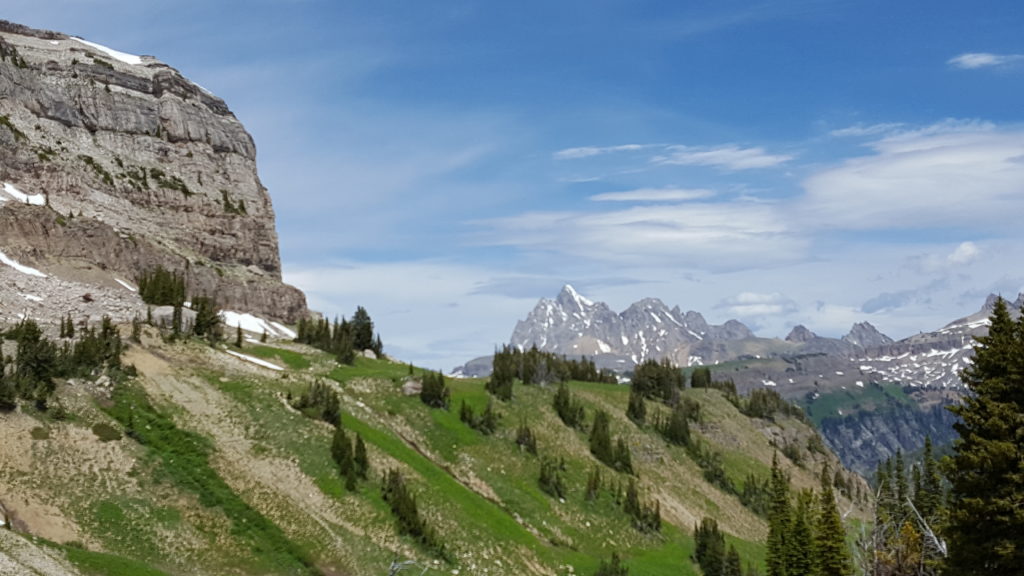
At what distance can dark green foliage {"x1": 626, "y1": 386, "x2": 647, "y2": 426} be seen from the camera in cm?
13962

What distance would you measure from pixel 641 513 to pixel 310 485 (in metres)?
45.1

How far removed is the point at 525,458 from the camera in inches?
4136

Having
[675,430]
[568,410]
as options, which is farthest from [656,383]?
[568,410]

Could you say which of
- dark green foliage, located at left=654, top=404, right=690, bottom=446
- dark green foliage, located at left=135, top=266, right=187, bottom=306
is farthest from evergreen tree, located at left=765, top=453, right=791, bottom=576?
dark green foliage, located at left=135, top=266, right=187, bottom=306

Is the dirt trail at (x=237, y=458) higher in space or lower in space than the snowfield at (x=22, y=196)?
lower

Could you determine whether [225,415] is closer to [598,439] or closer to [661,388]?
[598,439]

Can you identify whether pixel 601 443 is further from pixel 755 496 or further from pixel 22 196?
pixel 22 196

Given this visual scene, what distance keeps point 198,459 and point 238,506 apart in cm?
587

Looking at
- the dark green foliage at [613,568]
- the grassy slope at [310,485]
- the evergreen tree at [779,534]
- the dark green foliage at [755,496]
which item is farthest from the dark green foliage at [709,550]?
the dark green foliage at [755,496]

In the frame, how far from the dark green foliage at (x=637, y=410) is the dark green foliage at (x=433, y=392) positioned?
39525 millimetres

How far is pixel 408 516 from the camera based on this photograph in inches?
2936

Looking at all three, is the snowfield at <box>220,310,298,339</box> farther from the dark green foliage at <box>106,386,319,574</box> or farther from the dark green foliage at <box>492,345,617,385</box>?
the dark green foliage at <box>106,386,319,574</box>

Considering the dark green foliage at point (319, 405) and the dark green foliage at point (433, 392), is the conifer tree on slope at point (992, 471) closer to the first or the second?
the dark green foliage at point (319, 405)

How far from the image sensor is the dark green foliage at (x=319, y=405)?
281 feet
